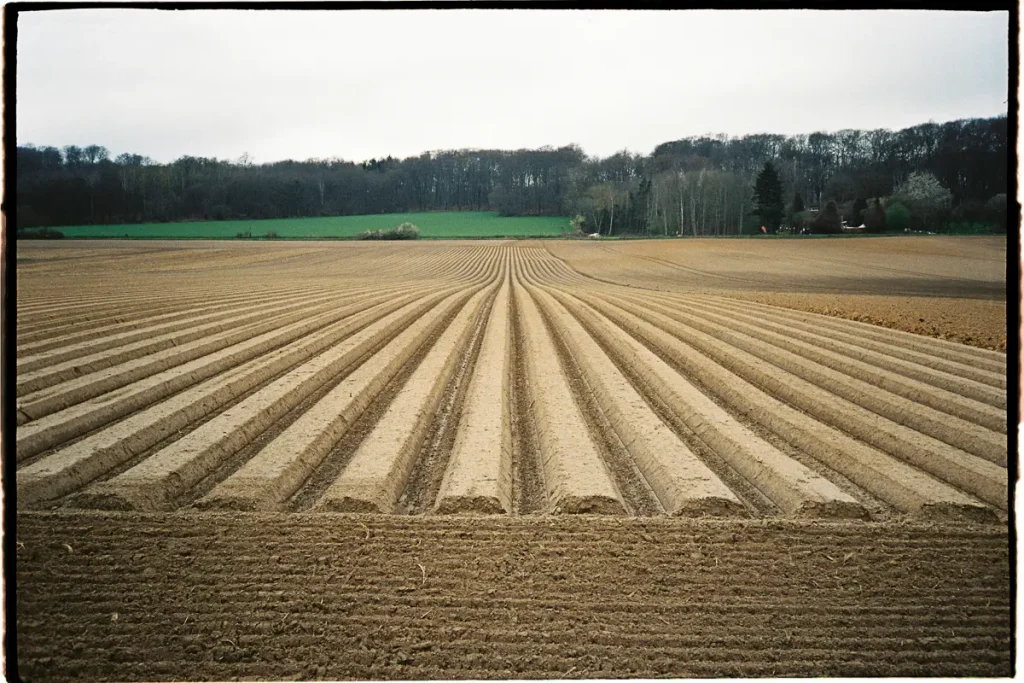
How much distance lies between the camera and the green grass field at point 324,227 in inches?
262

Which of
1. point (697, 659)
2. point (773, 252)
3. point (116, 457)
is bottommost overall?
point (697, 659)

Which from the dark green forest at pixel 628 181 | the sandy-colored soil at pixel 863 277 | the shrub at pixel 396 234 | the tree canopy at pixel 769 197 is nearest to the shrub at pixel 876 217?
the dark green forest at pixel 628 181

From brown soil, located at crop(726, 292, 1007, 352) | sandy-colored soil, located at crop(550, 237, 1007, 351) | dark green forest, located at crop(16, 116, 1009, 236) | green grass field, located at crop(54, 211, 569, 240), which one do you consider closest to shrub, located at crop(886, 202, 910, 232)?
dark green forest, located at crop(16, 116, 1009, 236)

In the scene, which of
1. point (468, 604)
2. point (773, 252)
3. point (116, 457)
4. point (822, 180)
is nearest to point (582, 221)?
point (773, 252)

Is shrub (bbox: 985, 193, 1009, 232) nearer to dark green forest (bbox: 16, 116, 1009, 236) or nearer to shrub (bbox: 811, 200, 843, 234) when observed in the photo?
dark green forest (bbox: 16, 116, 1009, 236)

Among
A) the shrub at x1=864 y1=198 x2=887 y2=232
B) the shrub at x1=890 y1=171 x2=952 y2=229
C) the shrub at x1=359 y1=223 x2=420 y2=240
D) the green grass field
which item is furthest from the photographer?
the shrub at x1=359 y1=223 x2=420 y2=240

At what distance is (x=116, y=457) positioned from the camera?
4035 millimetres

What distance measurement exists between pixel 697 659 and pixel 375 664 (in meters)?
1.17

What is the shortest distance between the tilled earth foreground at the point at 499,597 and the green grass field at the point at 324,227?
279 cm

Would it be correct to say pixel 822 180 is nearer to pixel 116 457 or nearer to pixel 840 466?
pixel 840 466

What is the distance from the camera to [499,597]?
2.71m

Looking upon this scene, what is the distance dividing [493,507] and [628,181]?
17.0 feet

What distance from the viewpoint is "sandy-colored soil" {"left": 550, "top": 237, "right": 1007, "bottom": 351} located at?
439cm

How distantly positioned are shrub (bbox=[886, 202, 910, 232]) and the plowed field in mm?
1229
